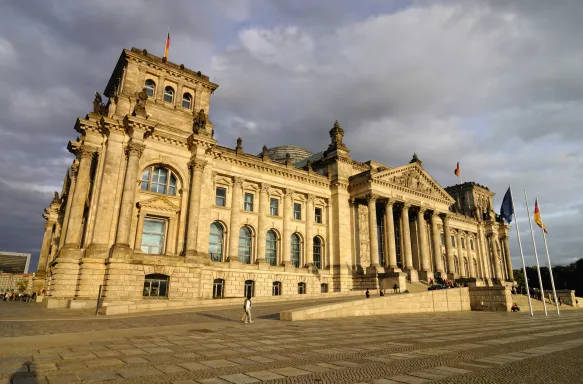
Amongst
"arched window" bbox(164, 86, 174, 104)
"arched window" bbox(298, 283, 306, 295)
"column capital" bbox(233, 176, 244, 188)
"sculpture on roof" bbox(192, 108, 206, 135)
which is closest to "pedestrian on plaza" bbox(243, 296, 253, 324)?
"sculpture on roof" bbox(192, 108, 206, 135)

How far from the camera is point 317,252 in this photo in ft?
151

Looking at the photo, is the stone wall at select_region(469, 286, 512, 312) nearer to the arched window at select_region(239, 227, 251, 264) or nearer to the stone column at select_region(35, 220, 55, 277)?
the arched window at select_region(239, 227, 251, 264)

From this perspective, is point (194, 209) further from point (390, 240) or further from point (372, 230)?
point (390, 240)

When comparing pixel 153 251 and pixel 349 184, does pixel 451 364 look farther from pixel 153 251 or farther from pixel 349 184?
pixel 349 184

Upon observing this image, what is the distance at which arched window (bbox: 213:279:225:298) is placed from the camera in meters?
35.2

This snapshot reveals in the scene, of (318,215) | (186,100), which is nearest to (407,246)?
(318,215)

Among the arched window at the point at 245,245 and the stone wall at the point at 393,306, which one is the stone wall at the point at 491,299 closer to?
the stone wall at the point at 393,306

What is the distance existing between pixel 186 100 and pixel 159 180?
9.63 metres

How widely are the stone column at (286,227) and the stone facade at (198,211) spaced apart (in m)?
0.12

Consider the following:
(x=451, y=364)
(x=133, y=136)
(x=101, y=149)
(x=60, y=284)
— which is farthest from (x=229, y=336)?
(x=101, y=149)

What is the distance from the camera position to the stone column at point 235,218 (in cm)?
3734

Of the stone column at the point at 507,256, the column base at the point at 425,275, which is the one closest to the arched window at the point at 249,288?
the column base at the point at 425,275

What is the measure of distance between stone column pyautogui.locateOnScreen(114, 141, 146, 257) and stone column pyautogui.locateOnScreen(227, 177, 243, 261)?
10559mm

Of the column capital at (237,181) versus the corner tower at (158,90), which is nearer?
the corner tower at (158,90)
